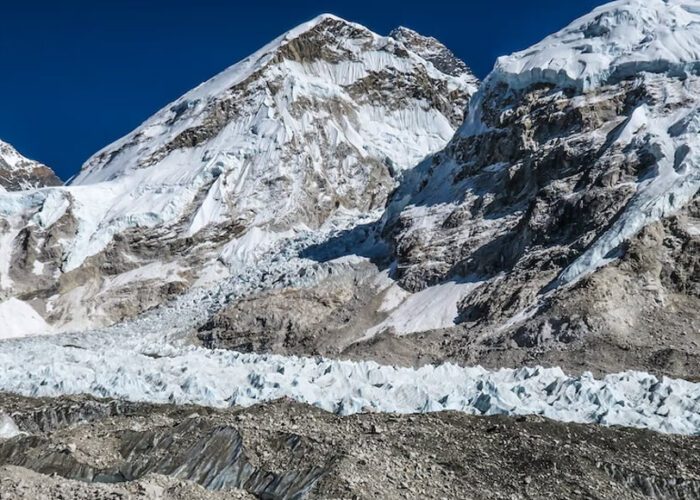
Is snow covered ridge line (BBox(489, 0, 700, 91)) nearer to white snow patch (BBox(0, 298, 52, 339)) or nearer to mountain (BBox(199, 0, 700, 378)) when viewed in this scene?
mountain (BBox(199, 0, 700, 378))

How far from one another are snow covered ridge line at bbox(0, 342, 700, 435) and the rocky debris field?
5.33 ft

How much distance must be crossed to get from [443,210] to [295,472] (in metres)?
38.4

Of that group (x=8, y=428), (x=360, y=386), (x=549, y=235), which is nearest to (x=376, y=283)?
(x=549, y=235)

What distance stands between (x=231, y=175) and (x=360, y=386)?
59783mm

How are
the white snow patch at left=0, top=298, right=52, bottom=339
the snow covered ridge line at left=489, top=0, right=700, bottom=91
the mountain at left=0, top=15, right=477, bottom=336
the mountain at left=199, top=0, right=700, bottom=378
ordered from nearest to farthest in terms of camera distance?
the mountain at left=199, top=0, right=700, bottom=378 → the snow covered ridge line at left=489, top=0, right=700, bottom=91 → the white snow patch at left=0, top=298, right=52, bottom=339 → the mountain at left=0, top=15, right=477, bottom=336

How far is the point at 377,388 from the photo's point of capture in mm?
20875

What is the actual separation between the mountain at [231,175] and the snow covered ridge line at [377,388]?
127ft

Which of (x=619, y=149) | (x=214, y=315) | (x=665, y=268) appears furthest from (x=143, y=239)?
(x=665, y=268)

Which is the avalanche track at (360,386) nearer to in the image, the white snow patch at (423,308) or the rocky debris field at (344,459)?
the rocky debris field at (344,459)

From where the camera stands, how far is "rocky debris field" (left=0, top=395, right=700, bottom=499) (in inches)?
502

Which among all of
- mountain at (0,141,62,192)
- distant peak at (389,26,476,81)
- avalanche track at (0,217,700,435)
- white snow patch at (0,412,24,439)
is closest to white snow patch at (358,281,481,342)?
avalanche track at (0,217,700,435)

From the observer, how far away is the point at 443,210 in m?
50.6

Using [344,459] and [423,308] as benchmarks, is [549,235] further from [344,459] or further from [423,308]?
[344,459]

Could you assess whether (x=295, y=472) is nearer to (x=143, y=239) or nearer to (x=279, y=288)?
(x=279, y=288)
